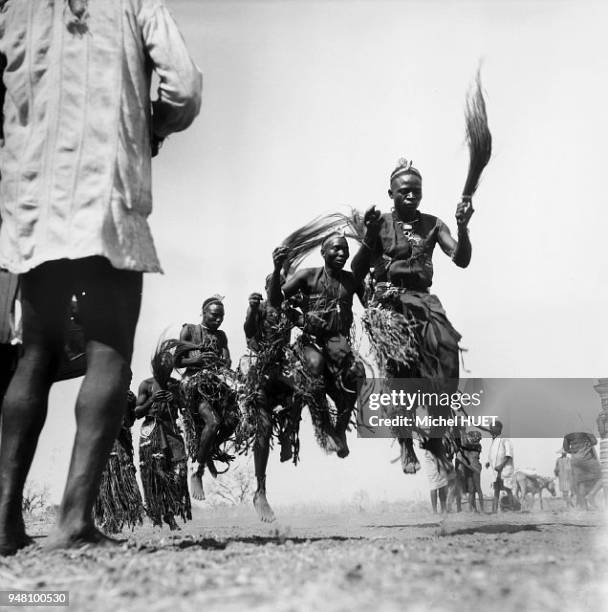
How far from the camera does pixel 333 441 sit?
19.2 feet

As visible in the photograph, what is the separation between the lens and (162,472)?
7637mm

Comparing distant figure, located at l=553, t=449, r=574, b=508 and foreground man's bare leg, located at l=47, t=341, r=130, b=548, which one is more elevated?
distant figure, located at l=553, t=449, r=574, b=508

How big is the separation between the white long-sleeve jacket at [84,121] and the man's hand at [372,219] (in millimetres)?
2557

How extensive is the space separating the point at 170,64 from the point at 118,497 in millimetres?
4778

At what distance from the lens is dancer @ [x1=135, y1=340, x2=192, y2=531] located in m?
7.50

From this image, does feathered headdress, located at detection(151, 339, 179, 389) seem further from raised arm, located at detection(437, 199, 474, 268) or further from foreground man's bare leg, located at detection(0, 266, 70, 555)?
foreground man's bare leg, located at detection(0, 266, 70, 555)

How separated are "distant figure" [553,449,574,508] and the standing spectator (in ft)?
15.2

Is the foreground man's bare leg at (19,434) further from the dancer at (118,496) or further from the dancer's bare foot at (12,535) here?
the dancer at (118,496)

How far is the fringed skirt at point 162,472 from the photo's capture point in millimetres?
7473

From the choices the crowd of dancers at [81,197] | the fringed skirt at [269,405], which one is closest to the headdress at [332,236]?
the fringed skirt at [269,405]

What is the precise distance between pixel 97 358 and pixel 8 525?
497 mm

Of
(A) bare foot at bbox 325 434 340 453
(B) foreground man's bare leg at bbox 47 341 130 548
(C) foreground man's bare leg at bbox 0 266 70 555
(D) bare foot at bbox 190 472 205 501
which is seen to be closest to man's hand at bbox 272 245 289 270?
(A) bare foot at bbox 325 434 340 453

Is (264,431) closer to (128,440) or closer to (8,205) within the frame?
(128,440)

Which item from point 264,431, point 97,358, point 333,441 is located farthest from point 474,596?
point 264,431
